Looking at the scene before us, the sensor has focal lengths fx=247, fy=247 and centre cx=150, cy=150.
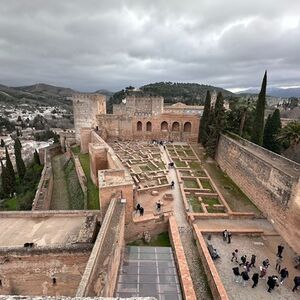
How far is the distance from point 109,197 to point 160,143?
56.4ft

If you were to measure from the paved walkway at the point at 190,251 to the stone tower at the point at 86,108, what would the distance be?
1497 centimetres

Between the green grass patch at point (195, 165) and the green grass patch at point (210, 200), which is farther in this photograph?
the green grass patch at point (195, 165)

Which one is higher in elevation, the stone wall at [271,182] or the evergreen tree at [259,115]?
the evergreen tree at [259,115]

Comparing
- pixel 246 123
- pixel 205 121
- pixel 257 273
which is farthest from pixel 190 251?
pixel 205 121

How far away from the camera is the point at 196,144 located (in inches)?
1097

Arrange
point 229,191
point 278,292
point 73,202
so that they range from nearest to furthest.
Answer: point 278,292
point 229,191
point 73,202

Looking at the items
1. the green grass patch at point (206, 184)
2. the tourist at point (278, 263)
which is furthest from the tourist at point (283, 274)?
the green grass patch at point (206, 184)

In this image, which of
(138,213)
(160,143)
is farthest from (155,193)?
(160,143)

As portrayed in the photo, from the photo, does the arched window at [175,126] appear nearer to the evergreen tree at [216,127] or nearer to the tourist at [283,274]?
the evergreen tree at [216,127]

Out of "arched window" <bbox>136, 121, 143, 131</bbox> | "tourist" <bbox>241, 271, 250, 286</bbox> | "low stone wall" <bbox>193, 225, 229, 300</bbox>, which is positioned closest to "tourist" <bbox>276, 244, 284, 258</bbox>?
"tourist" <bbox>241, 271, 250, 286</bbox>

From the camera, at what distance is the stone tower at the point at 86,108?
25766mm

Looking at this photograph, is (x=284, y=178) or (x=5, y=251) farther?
(x=284, y=178)

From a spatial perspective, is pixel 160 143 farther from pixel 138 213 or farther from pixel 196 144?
pixel 138 213

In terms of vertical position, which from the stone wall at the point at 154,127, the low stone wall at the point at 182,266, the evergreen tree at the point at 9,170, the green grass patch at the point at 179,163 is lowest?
the evergreen tree at the point at 9,170
